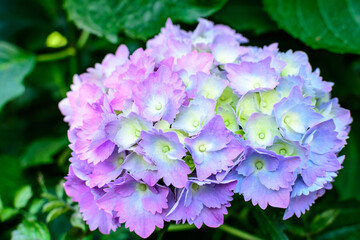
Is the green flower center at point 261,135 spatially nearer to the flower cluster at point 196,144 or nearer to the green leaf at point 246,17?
the flower cluster at point 196,144

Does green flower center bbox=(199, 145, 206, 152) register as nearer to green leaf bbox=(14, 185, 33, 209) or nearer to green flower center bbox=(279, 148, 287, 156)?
green flower center bbox=(279, 148, 287, 156)

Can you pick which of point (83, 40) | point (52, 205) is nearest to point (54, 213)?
point (52, 205)

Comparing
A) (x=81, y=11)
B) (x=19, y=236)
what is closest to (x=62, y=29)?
Answer: (x=81, y=11)

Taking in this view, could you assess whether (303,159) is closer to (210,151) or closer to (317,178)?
(317,178)

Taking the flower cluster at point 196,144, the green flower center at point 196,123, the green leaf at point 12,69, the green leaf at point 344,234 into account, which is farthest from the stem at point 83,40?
the green leaf at point 344,234

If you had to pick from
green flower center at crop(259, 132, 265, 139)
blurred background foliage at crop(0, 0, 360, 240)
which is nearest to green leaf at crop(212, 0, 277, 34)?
blurred background foliage at crop(0, 0, 360, 240)

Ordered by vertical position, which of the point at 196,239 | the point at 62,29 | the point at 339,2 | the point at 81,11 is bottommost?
the point at 196,239
